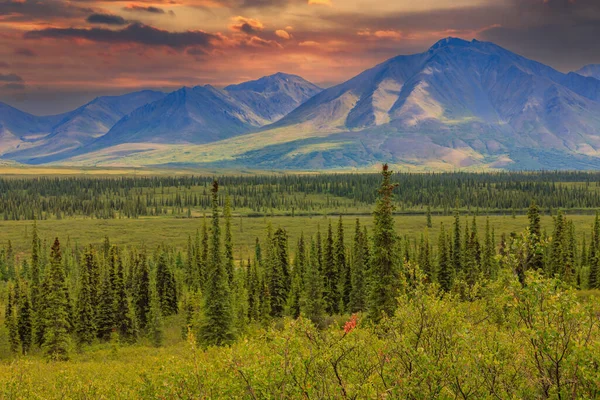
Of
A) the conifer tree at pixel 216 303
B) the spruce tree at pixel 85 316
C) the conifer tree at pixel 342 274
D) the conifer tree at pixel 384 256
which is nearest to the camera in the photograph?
the conifer tree at pixel 384 256

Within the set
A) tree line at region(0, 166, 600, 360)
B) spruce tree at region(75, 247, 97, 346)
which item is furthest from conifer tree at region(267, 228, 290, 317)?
spruce tree at region(75, 247, 97, 346)

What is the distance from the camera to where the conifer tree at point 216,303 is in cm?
6444

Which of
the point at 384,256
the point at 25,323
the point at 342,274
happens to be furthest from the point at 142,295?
the point at 384,256

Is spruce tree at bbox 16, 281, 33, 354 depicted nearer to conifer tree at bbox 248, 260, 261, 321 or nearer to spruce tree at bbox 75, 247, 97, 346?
spruce tree at bbox 75, 247, 97, 346

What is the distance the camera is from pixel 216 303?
212ft

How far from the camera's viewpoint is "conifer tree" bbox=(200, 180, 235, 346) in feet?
211

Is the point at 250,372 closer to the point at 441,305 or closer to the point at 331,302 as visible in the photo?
the point at 441,305

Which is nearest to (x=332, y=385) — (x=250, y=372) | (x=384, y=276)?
(x=250, y=372)

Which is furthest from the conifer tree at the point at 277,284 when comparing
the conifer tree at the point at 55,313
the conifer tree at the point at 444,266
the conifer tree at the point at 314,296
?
the conifer tree at the point at 55,313

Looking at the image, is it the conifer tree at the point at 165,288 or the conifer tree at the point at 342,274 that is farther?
the conifer tree at the point at 165,288

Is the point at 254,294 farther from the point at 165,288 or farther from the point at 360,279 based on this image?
the point at 165,288

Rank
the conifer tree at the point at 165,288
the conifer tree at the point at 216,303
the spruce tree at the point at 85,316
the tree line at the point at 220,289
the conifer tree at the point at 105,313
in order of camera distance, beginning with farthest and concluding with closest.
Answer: the conifer tree at the point at 165,288 → the conifer tree at the point at 105,313 → the spruce tree at the point at 85,316 → the tree line at the point at 220,289 → the conifer tree at the point at 216,303

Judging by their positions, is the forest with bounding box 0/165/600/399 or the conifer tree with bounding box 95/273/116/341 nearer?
the forest with bounding box 0/165/600/399

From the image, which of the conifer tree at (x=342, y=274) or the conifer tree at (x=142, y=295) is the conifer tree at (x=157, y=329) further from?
the conifer tree at (x=342, y=274)
